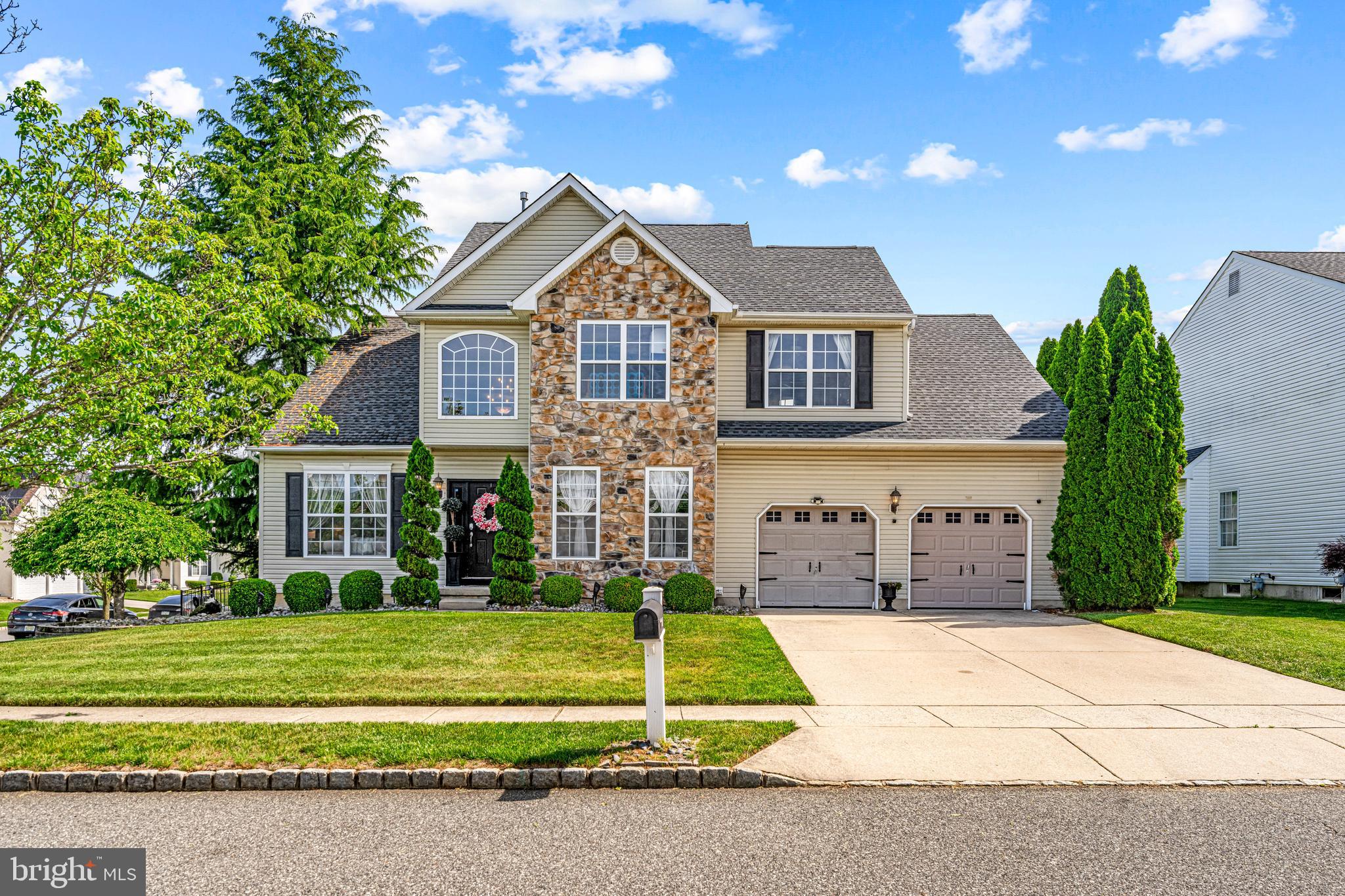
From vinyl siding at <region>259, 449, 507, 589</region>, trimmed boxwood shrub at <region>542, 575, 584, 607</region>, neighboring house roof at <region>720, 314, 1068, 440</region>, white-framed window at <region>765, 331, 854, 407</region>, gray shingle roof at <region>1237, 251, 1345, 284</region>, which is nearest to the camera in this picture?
trimmed boxwood shrub at <region>542, 575, 584, 607</region>

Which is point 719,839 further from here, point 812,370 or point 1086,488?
point 1086,488

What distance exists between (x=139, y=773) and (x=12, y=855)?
1.45m

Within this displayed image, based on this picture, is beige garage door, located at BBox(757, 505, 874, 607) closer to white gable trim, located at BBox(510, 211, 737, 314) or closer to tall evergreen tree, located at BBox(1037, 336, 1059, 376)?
white gable trim, located at BBox(510, 211, 737, 314)

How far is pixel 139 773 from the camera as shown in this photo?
7238 mm

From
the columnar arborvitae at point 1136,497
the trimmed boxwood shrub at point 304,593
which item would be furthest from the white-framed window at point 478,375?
the columnar arborvitae at point 1136,497

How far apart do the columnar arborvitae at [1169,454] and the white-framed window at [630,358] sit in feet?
32.3

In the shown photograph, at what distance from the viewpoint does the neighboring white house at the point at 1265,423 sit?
21.4 metres

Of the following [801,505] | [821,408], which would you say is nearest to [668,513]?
[801,505]

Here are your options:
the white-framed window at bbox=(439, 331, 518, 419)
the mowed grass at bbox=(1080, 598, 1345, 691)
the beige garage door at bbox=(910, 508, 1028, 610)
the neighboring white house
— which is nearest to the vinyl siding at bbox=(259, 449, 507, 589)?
the white-framed window at bbox=(439, 331, 518, 419)

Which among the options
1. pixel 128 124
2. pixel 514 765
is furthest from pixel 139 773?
pixel 128 124

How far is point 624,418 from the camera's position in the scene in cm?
1803

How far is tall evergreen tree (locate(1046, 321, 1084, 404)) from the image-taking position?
26875 millimetres

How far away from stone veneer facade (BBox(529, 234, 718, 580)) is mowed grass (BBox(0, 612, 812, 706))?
2226 millimetres

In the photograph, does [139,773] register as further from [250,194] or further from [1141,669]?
[250,194]
